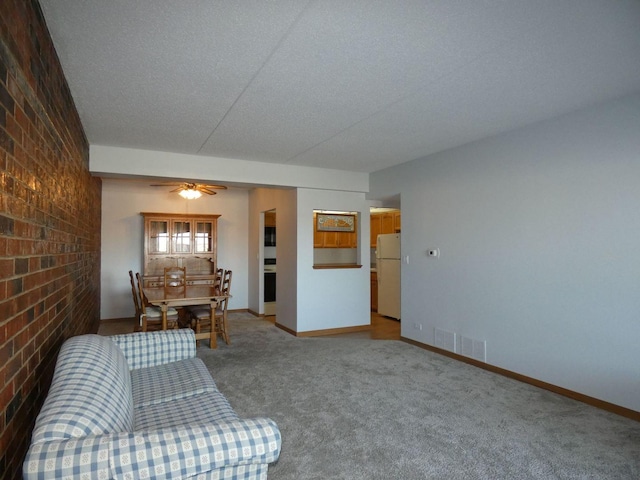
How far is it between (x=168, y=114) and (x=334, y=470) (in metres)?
2.93

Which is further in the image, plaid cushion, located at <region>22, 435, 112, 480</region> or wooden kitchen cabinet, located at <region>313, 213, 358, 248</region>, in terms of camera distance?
wooden kitchen cabinet, located at <region>313, 213, 358, 248</region>

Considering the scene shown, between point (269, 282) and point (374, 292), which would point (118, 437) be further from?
point (374, 292)

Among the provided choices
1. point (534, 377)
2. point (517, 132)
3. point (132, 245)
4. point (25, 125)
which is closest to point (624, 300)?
point (534, 377)

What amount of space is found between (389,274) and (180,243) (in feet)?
12.1

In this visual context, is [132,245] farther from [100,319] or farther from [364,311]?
[364,311]

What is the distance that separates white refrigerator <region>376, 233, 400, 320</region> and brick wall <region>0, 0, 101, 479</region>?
5060 mm

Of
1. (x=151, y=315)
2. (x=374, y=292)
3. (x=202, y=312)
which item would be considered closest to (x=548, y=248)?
(x=202, y=312)

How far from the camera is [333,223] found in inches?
235

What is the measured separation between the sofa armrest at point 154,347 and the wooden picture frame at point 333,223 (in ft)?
10.7

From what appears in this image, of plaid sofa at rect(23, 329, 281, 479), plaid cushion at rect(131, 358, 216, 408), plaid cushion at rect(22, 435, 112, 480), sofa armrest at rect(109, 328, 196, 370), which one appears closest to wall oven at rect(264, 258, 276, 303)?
sofa armrest at rect(109, 328, 196, 370)

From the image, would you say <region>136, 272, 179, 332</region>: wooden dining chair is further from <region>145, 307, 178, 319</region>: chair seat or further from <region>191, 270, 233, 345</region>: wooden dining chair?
<region>191, 270, 233, 345</region>: wooden dining chair

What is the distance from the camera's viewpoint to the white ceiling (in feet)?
6.07

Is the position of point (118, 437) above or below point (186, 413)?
above

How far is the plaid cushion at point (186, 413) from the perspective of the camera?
1852 millimetres
